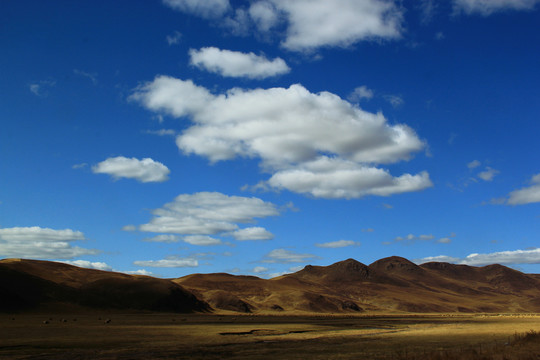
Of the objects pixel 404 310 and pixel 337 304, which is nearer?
pixel 337 304

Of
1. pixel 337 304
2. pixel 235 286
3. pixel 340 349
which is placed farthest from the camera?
pixel 235 286

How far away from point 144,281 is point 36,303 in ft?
112

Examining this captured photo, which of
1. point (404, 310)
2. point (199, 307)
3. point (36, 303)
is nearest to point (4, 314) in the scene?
point (36, 303)

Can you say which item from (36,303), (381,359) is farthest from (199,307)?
(381,359)

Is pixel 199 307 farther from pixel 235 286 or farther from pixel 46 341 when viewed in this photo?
pixel 46 341

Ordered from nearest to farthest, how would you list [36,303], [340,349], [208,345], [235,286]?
[340,349]
[208,345]
[36,303]
[235,286]

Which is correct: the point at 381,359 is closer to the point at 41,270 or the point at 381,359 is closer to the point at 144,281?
the point at 144,281

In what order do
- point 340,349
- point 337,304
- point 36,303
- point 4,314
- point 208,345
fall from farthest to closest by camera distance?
point 337,304 → point 36,303 → point 4,314 → point 208,345 → point 340,349

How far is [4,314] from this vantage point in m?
81.7

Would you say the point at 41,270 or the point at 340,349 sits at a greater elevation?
the point at 41,270

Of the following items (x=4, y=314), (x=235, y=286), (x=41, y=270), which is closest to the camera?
(x=4, y=314)

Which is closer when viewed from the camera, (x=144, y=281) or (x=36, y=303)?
(x=36, y=303)

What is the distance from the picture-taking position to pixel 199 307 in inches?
4843

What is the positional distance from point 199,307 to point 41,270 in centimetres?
4264
